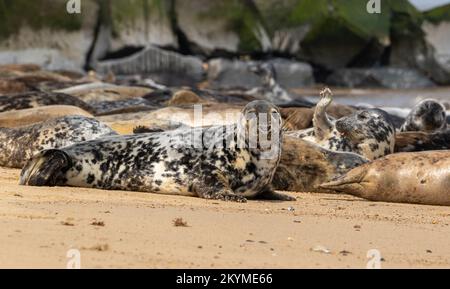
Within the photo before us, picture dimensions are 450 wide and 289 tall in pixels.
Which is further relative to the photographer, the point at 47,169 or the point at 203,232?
the point at 47,169

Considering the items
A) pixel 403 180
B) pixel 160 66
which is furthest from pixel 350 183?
pixel 160 66

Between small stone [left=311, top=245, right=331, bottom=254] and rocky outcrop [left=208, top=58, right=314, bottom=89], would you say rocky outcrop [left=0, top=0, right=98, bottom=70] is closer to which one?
rocky outcrop [left=208, top=58, right=314, bottom=89]

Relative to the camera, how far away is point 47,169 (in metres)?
7.04

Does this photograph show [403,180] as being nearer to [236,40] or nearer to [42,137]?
[42,137]

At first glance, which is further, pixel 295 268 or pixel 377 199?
pixel 377 199

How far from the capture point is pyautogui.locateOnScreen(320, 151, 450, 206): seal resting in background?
7.11 m

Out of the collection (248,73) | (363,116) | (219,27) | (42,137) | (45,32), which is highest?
(219,27)

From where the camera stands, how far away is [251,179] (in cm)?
701

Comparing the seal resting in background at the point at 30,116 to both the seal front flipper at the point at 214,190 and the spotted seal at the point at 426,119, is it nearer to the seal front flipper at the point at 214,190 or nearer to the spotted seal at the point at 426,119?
the seal front flipper at the point at 214,190

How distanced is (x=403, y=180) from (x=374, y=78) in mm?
29220
